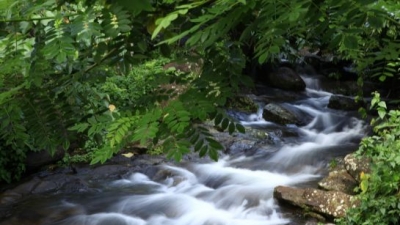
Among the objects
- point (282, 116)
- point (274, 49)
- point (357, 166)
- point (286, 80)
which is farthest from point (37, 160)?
point (286, 80)

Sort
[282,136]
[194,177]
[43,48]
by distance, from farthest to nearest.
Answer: [282,136] → [194,177] → [43,48]

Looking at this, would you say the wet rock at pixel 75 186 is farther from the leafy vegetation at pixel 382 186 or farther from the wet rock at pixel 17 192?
the leafy vegetation at pixel 382 186

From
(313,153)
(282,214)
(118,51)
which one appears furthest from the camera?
(313,153)

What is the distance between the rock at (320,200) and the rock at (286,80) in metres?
7.59

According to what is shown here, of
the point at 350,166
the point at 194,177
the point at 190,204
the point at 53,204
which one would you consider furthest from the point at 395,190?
the point at 53,204

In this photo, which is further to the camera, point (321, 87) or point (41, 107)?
point (321, 87)

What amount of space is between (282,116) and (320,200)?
5019 millimetres

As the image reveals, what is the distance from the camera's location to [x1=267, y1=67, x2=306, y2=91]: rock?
12.8 metres

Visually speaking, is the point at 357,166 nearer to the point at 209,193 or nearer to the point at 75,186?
the point at 209,193

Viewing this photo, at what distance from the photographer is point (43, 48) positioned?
119 cm

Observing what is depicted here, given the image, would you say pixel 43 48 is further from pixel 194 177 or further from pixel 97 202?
pixel 194 177

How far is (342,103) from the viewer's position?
35.9 ft

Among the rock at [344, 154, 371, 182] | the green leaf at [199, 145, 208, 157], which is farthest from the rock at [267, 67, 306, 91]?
the green leaf at [199, 145, 208, 157]

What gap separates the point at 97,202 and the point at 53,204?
67 centimetres
